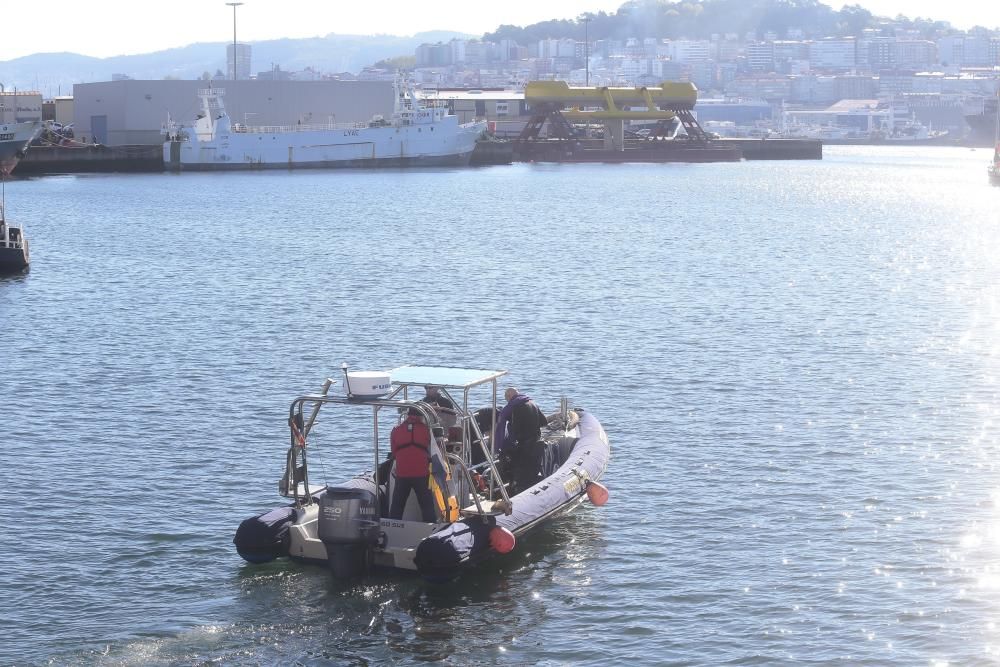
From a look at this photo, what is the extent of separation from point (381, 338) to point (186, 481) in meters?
12.7

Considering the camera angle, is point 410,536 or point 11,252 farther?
point 11,252

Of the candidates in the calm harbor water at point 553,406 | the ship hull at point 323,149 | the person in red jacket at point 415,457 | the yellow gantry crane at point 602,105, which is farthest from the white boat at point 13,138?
the person in red jacket at point 415,457

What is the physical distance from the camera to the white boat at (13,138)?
97.5m

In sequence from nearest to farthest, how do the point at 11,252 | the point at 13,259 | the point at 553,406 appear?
the point at 553,406, the point at 11,252, the point at 13,259

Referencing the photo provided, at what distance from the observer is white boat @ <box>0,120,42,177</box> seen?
320ft

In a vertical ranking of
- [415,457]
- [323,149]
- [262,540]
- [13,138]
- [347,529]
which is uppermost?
[13,138]

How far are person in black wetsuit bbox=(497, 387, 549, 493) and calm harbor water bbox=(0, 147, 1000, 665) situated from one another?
0.91 metres

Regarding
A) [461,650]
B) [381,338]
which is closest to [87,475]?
[461,650]

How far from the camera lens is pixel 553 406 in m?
24.2

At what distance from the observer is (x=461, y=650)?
1368 centimetres

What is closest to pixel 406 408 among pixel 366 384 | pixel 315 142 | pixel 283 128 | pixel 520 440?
pixel 366 384

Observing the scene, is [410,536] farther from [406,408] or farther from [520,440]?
[520,440]

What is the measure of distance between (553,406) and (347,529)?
32.9 ft

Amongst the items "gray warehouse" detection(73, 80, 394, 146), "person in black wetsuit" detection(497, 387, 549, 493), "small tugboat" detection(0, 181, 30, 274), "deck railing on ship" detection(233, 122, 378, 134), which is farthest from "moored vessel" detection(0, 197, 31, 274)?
"gray warehouse" detection(73, 80, 394, 146)
